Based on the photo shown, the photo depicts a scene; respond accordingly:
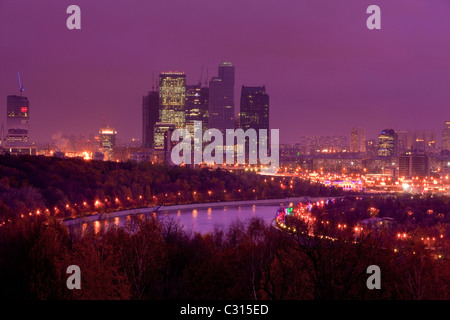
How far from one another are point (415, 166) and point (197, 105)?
3235 cm

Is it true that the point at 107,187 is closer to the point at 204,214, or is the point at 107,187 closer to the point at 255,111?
the point at 204,214

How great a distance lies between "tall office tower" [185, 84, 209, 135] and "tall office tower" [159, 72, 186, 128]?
235 centimetres

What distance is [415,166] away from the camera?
165 ft

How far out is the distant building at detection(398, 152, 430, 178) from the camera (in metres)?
49.7

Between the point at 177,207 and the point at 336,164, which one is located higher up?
the point at 336,164

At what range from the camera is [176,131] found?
62312 mm

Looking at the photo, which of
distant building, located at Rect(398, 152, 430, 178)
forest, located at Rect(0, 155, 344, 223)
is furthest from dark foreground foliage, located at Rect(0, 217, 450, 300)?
distant building, located at Rect(398, 152, 430, 178)

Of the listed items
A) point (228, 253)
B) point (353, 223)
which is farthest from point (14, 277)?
point (353, 223)

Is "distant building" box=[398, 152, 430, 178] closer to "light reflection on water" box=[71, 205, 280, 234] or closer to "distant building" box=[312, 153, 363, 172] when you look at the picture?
"distant building" box=[312, 153, 363, 172]

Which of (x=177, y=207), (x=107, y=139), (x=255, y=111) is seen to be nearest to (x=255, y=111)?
(x=255, y=111)

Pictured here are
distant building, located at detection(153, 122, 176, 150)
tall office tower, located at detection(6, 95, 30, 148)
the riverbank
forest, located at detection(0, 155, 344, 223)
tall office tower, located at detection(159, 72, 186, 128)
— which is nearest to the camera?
the riverbank

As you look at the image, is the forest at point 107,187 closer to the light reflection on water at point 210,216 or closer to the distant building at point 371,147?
the light reflection on water at point 210,216

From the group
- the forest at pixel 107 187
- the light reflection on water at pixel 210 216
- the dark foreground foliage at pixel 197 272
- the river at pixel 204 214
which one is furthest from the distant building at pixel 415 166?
the dark foreground foliage at pixel 197 272
